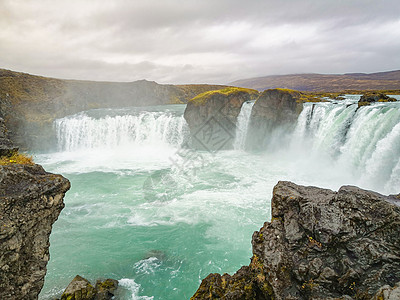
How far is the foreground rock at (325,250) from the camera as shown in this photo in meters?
4.82

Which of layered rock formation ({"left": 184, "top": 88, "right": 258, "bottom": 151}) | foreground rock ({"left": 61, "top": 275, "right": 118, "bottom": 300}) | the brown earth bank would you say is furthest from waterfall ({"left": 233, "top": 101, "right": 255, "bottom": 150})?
the brown earth bank

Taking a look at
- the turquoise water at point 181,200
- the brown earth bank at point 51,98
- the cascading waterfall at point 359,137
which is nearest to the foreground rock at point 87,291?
the turquoise water at point 181,200

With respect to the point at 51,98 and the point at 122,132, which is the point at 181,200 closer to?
the point at 122,132

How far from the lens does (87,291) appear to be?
30.7ft

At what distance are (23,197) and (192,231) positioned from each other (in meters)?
10.7

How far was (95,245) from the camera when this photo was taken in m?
14.1

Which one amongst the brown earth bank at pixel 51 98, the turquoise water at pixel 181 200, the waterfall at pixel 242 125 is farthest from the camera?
the brown earth bank at pixel 51 98

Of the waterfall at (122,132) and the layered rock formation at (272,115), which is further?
the waterfall at (122,132)

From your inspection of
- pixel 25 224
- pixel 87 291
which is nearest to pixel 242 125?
pixel 87 291

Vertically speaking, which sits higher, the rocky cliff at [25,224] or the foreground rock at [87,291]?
the rocky cliff at [25,224]

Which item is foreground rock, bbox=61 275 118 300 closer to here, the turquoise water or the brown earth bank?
the turquoise water

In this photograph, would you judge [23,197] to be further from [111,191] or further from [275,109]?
[275,109]

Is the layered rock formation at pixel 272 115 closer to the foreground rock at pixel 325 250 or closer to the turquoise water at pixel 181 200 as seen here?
the turquoise water at pixel 181 200

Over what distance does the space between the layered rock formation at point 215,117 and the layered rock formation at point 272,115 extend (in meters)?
3.71
